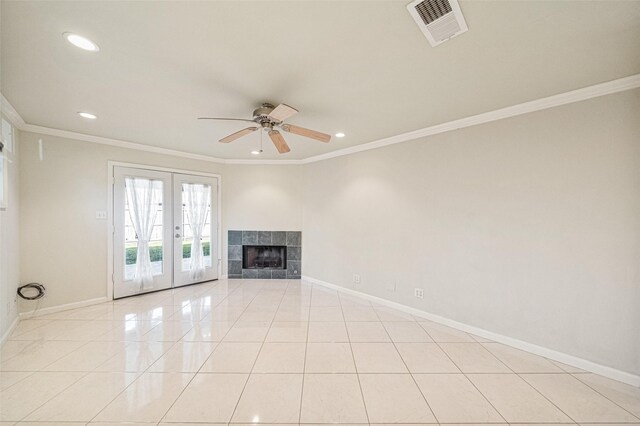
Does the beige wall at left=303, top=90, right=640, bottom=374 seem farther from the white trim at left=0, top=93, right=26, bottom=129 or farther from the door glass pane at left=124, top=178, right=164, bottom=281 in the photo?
the white trim at left=0, top=93, right=26, bottom=129

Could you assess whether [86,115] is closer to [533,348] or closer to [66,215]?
[66,215]

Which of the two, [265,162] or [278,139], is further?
[265,162]

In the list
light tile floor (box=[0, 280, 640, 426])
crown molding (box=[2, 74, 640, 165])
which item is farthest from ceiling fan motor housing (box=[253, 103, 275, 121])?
light tile floor (box=[0, 280, 640, 426])

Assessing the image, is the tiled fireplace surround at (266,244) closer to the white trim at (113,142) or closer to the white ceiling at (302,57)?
the white trim at (113,142)

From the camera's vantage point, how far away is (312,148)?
14.2 ft

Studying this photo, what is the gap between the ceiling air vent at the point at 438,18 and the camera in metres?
1.34

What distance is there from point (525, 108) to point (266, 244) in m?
4.60

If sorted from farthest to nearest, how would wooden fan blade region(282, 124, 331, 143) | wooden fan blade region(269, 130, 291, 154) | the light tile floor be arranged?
wooden fan blade region(269, 130, 291, 154) < wooden fan blade region(282, 124, 331, 143) < the light tile floor

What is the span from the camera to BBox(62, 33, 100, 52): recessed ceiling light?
1594 mm

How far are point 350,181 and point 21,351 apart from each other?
175 inches

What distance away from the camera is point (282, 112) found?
215cm

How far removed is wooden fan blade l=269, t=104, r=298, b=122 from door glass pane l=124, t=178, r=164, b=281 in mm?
3229

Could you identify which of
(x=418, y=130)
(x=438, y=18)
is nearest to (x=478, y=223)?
(x=418, y=130)

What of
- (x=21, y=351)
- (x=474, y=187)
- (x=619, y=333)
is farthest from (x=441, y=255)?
(x=21, y=351)
